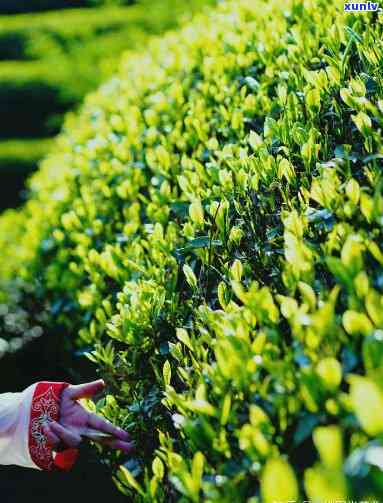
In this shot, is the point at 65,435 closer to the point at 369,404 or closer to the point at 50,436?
the point at 50,436

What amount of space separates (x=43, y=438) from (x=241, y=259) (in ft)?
2.72

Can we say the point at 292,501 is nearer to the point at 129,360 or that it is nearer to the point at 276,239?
the point at 276,239

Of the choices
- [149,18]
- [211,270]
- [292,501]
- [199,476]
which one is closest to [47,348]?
[211,270]

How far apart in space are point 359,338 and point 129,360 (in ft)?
3.41

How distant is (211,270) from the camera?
200 cm

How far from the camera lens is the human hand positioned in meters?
1.88

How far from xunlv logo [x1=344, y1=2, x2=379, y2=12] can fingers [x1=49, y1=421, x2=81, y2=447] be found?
1.82 metres

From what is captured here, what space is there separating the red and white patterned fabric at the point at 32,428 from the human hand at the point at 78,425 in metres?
0.03

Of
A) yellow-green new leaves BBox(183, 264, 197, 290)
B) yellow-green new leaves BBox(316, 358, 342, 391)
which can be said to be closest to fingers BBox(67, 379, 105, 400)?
yellow-green new leaves BBox(183, 264, 197, 290)

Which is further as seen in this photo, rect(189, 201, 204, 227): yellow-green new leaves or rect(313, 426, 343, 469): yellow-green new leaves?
rect(189, 201, 204, 227): yellow-green new leaves

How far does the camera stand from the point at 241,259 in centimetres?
190

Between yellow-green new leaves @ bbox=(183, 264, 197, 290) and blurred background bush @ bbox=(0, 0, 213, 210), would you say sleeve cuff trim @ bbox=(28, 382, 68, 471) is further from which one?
blurred background bush @ bbox=(0, 0, 213, 210)

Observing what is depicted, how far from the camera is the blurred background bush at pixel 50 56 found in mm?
7496

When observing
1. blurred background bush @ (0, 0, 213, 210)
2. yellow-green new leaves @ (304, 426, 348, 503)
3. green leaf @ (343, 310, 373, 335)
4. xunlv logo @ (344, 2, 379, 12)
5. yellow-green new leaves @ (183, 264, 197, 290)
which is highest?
xunlv logo @ (344, 2, 379, 12)
